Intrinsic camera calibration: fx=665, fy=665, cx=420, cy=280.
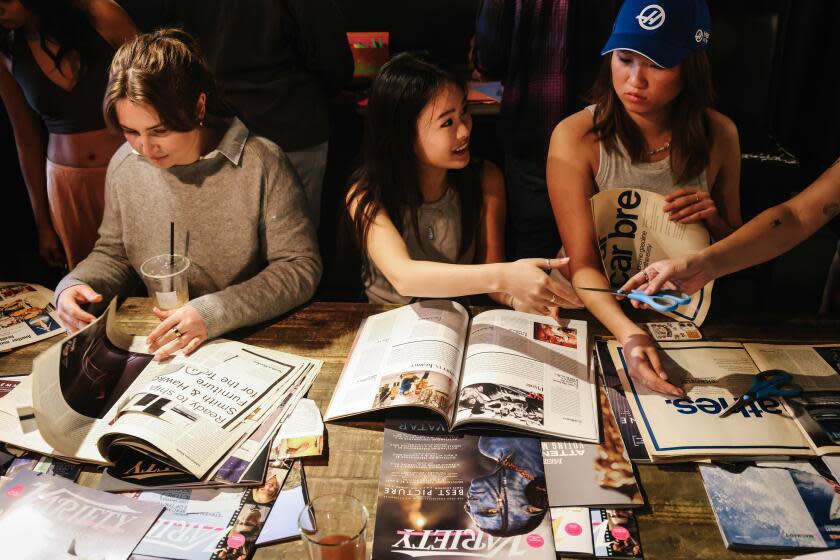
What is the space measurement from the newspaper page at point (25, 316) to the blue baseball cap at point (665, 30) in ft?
4.50

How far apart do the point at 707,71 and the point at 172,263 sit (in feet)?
4.17

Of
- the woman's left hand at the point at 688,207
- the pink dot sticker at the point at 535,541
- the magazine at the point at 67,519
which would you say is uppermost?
the woman's left hand at the point at 688,207

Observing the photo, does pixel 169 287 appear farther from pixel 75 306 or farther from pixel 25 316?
pixel 25 316

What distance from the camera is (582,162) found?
5.32ft

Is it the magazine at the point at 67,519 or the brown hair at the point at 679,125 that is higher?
the brown hair at the point at 679,125

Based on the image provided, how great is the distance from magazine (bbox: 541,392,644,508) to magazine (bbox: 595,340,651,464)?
0.05 ft

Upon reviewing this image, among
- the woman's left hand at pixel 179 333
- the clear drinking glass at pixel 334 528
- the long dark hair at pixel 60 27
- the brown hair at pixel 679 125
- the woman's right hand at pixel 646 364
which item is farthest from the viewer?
the long dark hair at pixel 60 27

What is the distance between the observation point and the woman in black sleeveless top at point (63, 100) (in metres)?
1.86

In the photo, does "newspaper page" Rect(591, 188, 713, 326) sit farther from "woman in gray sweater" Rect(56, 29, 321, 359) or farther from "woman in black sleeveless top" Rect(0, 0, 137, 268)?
"woman in black sleeveless top" Rect(0, 0, 137, 268)

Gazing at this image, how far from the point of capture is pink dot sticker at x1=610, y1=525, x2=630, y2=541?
912mm

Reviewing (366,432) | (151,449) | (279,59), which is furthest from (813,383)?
(279,59)

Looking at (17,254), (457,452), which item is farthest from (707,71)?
(17,254)

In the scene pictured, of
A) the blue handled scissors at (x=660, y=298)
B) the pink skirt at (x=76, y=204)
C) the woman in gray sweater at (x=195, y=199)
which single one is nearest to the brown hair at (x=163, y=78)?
the woman in gray sweater at (x=195, y=199)

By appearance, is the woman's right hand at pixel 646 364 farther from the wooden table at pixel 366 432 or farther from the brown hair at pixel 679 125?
the brown hair at pixel 679 125
